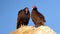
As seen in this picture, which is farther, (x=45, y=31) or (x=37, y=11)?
(x=37, y=11)

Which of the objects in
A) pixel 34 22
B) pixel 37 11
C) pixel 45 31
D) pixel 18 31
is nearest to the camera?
pixel 45 31

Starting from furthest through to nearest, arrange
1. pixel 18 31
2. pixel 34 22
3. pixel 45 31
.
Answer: pixel 34 22 → pixel 18 31 → pixel 45 31

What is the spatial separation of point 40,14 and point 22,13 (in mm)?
376

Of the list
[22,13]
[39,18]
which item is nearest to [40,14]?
[39,18]

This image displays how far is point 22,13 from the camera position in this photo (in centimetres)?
453

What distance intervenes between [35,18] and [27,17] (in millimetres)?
188

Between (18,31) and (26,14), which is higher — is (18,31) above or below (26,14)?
below

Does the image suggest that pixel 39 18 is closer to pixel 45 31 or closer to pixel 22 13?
pixel 22 13

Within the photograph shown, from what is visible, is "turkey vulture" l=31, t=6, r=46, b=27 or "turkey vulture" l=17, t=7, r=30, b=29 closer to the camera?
"turkey vulture" l=31, t=6, r=46, b=27

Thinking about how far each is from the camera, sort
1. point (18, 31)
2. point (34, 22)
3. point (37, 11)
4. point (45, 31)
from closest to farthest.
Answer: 1. point (45, 31)
2. point (18, 31)
3. point (34, 22)
4. point (37, 11)

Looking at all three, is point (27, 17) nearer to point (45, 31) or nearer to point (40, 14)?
point (40, 14)

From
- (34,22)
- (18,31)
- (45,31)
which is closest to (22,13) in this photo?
(34,22)

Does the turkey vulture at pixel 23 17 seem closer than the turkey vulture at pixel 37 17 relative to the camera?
No

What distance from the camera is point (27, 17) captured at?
448 centimetres
